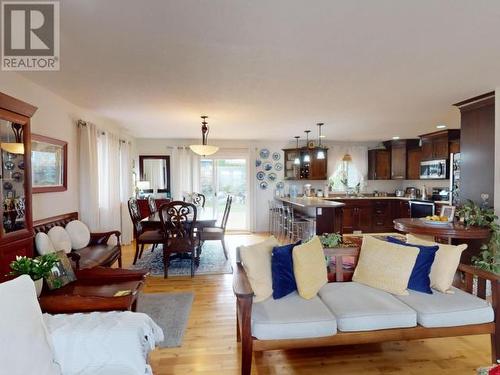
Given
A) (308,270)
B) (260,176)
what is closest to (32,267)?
(308,270)

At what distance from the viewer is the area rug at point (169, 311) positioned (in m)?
2.66

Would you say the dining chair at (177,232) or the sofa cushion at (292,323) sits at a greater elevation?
the dining chair at (177,232)

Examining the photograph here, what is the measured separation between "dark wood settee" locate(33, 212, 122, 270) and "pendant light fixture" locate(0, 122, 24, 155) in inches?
42.3

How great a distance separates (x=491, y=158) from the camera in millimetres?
3764

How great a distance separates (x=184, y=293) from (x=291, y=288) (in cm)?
171

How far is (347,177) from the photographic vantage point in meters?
8.35

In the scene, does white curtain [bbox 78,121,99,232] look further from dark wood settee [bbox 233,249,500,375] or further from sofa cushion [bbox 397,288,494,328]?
sofa cushion [bbox 397,288,494,328]

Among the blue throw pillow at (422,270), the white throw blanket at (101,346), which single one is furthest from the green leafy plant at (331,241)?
the white throw blanket at (101,346)

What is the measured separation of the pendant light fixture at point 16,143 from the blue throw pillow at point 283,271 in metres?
2.29

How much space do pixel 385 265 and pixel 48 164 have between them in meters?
3.87

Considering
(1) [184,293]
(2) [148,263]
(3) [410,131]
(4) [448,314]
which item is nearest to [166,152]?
(2) [148,263]

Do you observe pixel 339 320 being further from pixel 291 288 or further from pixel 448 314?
pixel 448 314

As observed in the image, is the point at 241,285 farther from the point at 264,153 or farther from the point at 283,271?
the point at 264,153

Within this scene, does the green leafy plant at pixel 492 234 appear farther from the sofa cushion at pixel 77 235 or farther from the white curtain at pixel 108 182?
the white curtain at pixel 108 182
